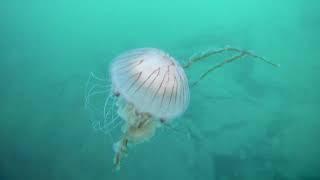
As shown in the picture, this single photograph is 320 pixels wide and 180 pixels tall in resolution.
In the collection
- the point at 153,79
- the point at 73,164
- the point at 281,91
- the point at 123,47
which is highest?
the point at 153,79

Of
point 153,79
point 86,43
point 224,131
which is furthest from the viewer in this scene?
point 86,43

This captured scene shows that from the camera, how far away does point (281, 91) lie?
543 centimetres

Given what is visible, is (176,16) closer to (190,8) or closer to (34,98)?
(190,8)

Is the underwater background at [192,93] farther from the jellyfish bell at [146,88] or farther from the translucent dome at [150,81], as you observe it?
the translucent dome at [150,81]

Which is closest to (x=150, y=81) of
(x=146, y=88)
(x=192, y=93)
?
(x=146, y=88)

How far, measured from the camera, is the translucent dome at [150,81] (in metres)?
2.71

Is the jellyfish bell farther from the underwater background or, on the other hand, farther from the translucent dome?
the underwater background

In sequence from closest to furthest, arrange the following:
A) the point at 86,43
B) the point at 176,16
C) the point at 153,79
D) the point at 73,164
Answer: the point at 153,79 < the point at 73,164 < the point at 86,43 < the point at 176,16

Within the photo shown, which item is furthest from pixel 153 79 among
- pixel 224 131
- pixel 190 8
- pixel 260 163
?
pixel 190 8

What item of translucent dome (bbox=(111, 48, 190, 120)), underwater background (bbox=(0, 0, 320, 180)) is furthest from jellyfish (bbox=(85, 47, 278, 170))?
underwater background (bbox=(0, 0, 320, 180))

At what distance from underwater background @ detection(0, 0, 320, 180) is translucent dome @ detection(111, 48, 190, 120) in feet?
7.41

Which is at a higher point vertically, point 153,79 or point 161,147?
point 153,79

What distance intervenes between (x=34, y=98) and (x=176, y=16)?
2654 millimetres

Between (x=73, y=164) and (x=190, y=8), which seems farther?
(x=190, y=8)
